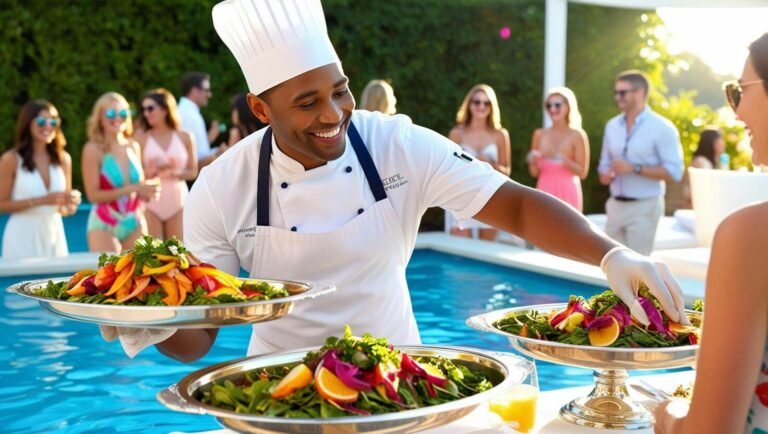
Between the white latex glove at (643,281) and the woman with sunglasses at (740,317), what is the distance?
73 centimetres

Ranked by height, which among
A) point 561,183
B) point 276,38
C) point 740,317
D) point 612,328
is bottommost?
point 561,183

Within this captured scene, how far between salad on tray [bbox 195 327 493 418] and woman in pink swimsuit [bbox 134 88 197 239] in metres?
6.71

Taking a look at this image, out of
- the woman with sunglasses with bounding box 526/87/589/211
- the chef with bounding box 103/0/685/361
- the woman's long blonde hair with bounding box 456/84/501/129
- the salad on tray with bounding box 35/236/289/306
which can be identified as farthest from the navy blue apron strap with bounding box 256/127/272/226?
the woman's long blonde hair with bounding box 456/84/501/129

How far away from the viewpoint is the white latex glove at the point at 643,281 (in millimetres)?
2377

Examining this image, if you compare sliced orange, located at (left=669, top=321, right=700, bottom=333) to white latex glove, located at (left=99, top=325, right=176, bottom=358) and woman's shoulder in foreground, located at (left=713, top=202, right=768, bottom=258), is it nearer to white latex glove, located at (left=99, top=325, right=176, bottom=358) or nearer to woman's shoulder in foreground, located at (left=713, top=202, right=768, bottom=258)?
woman's shoulder in foreground, located at (left=713, top=202, right=768, bottom=258)

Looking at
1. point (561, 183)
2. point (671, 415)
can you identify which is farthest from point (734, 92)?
point (561, 183)

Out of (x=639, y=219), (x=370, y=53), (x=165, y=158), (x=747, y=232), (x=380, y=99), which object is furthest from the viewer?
(x=370, y=53)

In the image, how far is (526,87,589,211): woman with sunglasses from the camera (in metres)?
9.28

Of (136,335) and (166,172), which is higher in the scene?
Answer: (136,335)

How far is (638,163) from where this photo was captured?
27.6ft

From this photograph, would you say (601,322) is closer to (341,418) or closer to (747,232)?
(341,418)

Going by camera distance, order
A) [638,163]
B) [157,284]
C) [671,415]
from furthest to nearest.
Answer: [638,163], [157,284], [671,415]

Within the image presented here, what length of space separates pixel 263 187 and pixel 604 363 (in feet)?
3.50

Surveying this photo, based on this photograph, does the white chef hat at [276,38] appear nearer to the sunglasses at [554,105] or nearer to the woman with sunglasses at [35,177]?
the woman with sunglasses at [35,177]
